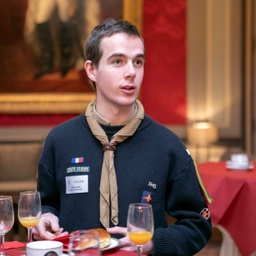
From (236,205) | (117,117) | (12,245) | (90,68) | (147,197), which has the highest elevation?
(90,68)

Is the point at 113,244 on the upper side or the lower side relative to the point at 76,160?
lower

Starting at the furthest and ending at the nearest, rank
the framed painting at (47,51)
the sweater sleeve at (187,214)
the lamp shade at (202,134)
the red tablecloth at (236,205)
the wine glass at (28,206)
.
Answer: the framed painting at (47,51), the lamp shade at (202,134), the red tablecloth at (236,205), the sweater sleeve at (187,214), the wine glass at (28,206)

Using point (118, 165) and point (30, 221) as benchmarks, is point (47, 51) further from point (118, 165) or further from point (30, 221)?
point (30, 221)

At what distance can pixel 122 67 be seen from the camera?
2.22 meters

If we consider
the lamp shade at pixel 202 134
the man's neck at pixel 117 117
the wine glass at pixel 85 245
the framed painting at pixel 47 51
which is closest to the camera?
the wine glass at pixel 85 245

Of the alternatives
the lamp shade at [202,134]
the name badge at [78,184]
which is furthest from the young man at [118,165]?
the lamp shade at [202,134]

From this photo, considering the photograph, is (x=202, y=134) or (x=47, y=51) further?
(x=47, y=51)

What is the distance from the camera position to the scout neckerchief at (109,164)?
2.21 meters

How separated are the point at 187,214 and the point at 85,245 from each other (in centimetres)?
91

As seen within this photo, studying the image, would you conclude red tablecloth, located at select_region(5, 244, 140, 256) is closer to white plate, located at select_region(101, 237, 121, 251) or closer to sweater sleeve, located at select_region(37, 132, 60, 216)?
white plate, located at select_region(101, 237, 121, 251)

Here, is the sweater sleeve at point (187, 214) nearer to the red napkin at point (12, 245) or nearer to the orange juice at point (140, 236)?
the orange juice at point (140, 236)

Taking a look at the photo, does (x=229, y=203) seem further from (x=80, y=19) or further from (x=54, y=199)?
(x=80, y=19)

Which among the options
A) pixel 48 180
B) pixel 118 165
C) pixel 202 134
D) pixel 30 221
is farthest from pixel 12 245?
pixel 202 134

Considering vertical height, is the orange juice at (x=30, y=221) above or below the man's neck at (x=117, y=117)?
below
